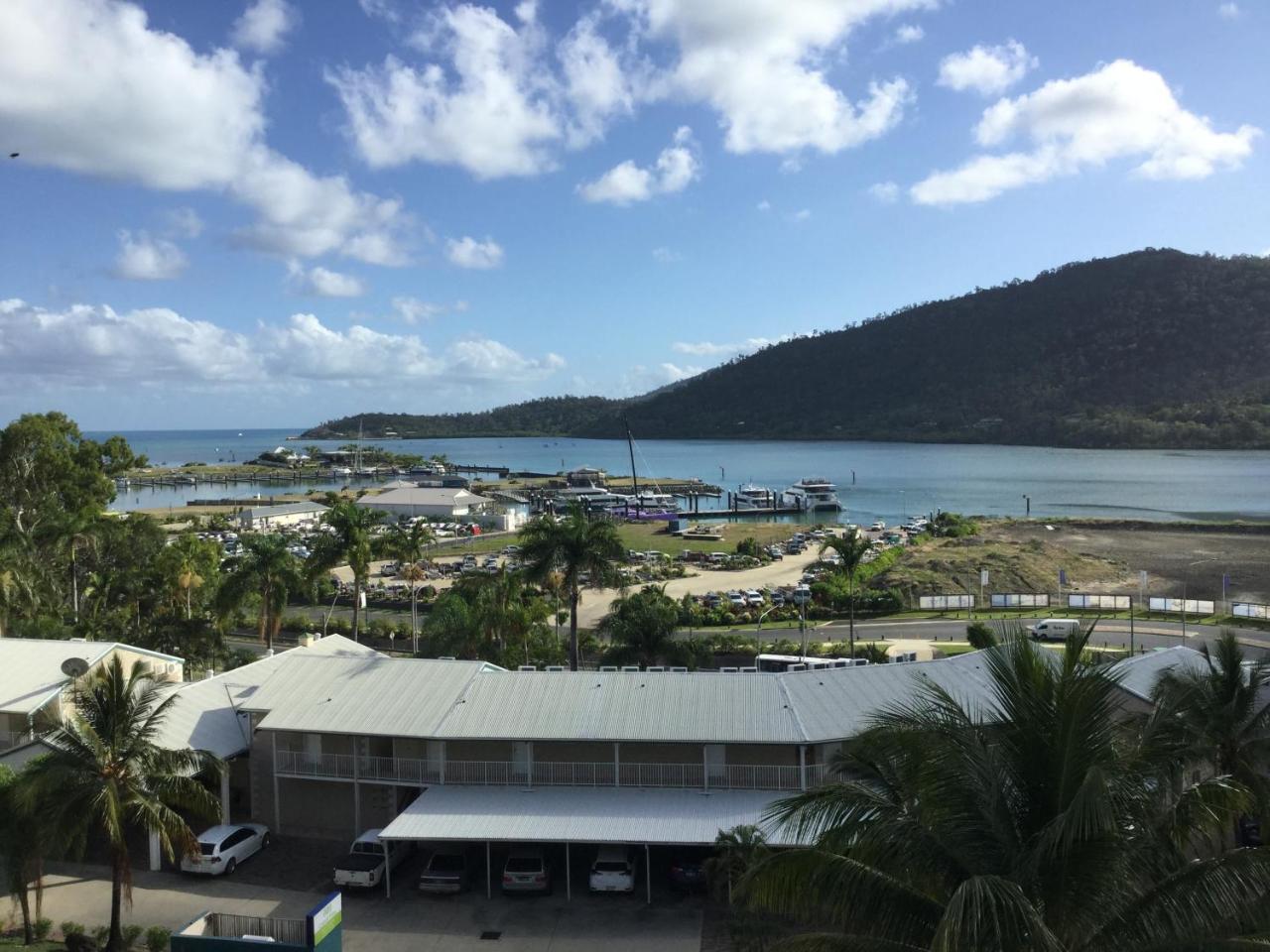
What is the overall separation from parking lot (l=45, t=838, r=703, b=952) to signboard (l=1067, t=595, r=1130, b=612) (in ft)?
117

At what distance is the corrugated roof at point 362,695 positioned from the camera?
20453mm

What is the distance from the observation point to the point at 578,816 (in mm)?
18062

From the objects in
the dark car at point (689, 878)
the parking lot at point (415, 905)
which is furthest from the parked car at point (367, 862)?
the dark car at point (689, 878)

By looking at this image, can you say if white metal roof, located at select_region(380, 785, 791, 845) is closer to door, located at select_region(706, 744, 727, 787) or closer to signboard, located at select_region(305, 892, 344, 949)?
door, located at select_region(706, 744, 727, 787)

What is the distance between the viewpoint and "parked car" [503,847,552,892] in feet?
58.5

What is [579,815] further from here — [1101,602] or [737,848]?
[1101,602]

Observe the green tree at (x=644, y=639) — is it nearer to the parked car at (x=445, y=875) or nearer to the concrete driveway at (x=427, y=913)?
the parked car at (x=445, y=875)

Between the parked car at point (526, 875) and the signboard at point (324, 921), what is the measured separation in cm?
393

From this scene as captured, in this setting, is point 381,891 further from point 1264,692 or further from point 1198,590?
point 1198,590

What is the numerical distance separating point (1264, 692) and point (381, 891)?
2002 cm

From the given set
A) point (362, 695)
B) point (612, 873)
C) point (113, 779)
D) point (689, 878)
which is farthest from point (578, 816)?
point (113, 779)

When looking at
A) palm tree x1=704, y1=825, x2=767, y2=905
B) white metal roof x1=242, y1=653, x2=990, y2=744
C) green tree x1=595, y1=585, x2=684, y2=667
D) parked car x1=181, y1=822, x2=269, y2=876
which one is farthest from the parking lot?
green tree x1=595, y1=585, x2=684, y2=667

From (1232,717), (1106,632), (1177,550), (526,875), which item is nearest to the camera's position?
(1232,717)

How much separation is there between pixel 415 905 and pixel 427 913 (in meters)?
0.46
